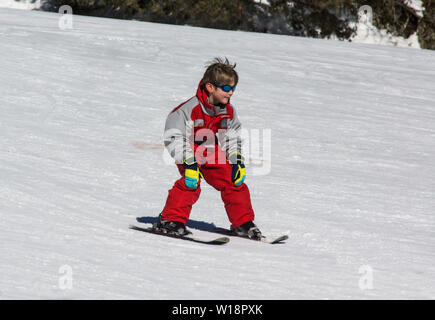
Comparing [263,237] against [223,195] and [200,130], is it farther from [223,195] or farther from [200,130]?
[200,130]

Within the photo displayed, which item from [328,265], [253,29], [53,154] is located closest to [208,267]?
[328,265]

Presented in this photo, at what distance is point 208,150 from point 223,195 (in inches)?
13.1

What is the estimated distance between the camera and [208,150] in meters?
5.03

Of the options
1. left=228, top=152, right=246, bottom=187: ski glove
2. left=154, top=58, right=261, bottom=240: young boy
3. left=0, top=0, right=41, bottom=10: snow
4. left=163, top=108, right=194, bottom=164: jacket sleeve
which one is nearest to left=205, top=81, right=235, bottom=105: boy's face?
left=154, top=58, right=261, bottom=240: young boy

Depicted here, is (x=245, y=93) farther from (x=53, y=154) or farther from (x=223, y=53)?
(x=53, y=154)

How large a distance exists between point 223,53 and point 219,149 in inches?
345

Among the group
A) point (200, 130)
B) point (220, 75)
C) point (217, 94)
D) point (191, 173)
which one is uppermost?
point (220, 75)

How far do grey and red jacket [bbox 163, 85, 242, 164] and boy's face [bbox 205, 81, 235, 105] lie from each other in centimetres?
4

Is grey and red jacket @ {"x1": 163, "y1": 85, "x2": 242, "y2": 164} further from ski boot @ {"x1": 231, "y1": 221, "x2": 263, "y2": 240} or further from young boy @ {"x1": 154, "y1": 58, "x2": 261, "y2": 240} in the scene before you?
ski boot @ {"x1": 231, "y1": 221, "x2": 263, "y2": 240}

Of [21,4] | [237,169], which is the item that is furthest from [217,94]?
[21,4]

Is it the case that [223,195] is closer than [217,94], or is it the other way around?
[217,94]

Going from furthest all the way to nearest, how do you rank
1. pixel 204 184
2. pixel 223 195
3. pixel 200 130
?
pixel 204 184 → pixel 223 195 → pixel 200 130

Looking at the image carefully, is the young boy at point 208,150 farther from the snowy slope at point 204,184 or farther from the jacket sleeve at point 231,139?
the snowy slope at point 204,184
